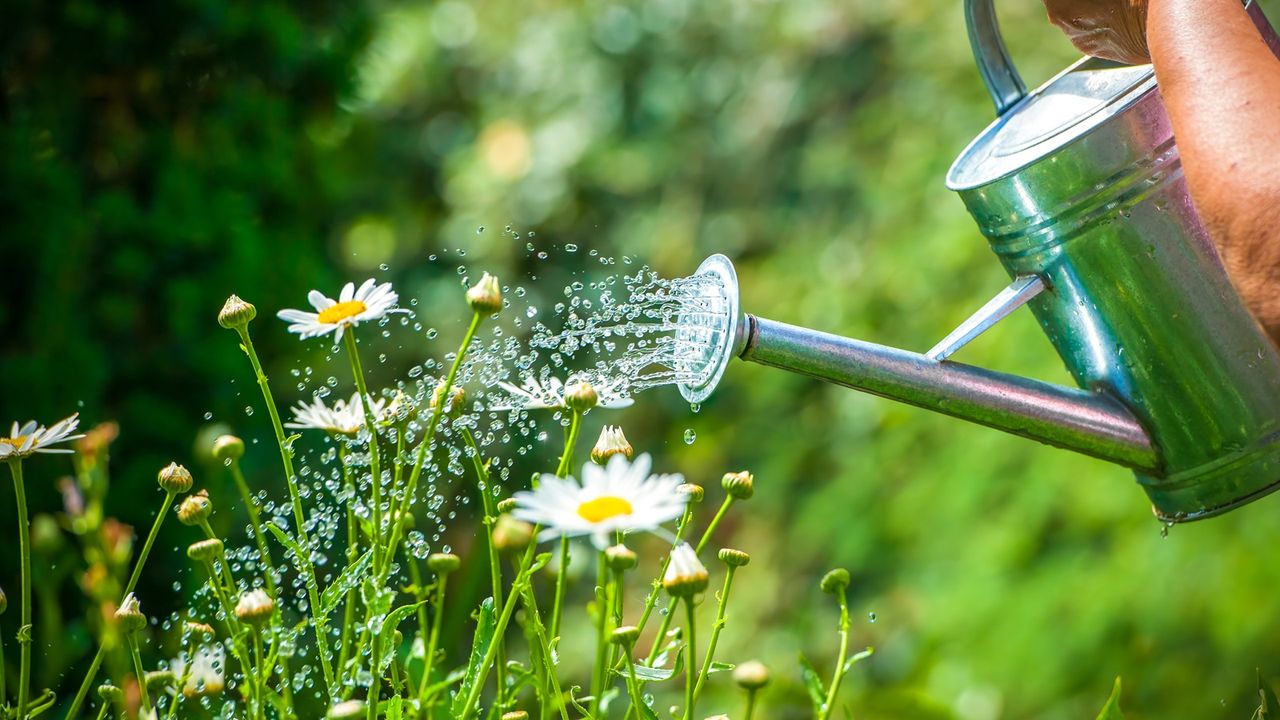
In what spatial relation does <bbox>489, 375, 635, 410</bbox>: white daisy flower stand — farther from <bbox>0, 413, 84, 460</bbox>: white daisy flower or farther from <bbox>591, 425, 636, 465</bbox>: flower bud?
<bbox>0, 413, 84, 460</bbox>: white daisy flower

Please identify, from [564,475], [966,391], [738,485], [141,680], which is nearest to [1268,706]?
[966,391]

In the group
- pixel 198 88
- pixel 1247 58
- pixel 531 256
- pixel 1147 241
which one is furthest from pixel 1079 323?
pixel 531 256

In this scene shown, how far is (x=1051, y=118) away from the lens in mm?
900

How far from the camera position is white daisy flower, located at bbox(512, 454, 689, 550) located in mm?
500

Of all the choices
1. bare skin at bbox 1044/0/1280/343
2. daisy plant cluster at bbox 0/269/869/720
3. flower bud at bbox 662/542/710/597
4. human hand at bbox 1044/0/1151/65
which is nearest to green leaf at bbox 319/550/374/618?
daisy plant cluster at bbox 0/269/869/720

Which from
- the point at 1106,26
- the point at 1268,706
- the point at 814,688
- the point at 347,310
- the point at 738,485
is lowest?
the point at 1268,706

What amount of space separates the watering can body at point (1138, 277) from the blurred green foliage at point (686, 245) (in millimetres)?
459

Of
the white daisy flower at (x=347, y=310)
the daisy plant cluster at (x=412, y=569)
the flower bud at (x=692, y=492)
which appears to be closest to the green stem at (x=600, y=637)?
the daisy plant cluster at (x=412, y=569)

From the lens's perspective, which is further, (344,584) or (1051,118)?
(1051,118)

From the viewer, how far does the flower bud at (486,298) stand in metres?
0.62

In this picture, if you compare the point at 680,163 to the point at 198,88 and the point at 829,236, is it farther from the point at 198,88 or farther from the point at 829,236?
the point at 198,88

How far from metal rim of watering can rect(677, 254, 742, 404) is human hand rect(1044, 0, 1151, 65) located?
0.31 metres

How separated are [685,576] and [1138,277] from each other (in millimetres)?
495

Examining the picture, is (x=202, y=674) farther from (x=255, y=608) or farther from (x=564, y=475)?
(x=564, y=475)
